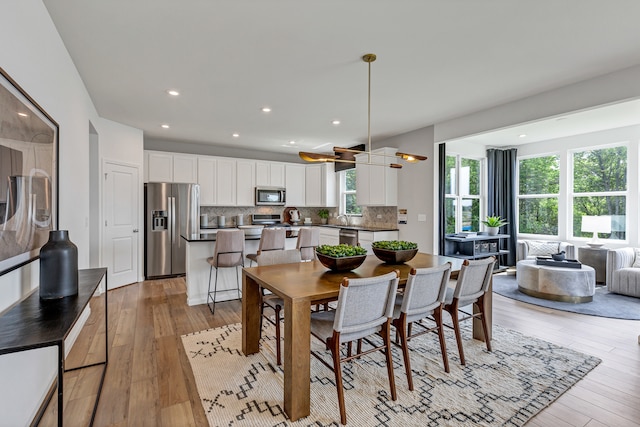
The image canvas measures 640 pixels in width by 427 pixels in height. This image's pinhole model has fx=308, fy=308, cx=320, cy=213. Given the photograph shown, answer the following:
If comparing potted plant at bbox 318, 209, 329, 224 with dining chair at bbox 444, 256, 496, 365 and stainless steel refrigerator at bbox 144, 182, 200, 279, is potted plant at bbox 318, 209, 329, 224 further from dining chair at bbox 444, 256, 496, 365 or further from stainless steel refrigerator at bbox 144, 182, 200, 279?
dining chair at bbox 444, 256, 496, 365

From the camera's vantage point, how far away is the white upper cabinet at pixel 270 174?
22.0 feet

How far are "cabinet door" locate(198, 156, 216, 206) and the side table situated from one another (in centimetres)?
675

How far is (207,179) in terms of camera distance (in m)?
6.11

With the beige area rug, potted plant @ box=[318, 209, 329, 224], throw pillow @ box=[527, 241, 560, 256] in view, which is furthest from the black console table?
throw pillow @ box=[527, 241, 560, 256]

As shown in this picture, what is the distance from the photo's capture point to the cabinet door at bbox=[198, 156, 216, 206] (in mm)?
6047

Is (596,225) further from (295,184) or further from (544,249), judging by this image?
(295,184)

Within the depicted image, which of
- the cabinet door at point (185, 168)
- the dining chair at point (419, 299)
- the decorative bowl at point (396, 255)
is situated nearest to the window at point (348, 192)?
the cabinet door at point (185, 168)

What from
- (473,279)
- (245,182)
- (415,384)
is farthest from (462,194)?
(415,384)

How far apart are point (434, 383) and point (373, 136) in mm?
4463

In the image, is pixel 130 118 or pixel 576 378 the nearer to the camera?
pixel 576 378

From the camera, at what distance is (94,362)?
2461 millimetres

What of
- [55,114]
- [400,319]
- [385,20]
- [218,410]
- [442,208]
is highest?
[385,20]

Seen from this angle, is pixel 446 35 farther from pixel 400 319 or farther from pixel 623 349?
pixel 623 349

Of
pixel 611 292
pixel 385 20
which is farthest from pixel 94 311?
pixel 611 292
